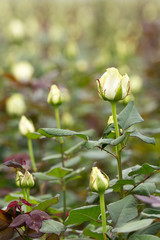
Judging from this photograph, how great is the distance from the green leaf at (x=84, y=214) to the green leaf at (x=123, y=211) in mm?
29

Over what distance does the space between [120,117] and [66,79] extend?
148 cm

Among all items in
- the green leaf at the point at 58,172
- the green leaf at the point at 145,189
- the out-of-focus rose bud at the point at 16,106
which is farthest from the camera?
the out-of-focus rose bud at the point at 16,106

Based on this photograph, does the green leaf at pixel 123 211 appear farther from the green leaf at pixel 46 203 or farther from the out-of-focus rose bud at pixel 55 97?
the out-of-focus rose bud at pixel 55 97

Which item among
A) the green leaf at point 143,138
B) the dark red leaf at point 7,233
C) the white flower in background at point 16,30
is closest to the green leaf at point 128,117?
the green leaf at point 143,138

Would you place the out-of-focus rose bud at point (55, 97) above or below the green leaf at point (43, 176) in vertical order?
above

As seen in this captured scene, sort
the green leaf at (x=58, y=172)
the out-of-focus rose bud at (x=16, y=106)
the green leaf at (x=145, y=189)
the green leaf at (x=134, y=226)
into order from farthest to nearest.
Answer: the out-of-focus rose bud at (x=16, y=106), the green leaf at (x=58, y=172), the green leaf at (x=145, y=189), the green leaf at (x=134, y=226)

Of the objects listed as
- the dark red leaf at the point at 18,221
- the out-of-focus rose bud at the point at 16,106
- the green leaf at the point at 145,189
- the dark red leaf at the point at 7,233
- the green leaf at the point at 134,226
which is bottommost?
the dark red leaf at the point at 7,233

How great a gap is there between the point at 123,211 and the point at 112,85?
0.19 m

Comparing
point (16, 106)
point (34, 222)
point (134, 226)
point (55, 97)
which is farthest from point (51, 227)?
point (16, 106)

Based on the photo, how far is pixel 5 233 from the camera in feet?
2.03

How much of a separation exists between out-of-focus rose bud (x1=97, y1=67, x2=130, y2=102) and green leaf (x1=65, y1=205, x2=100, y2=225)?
172 mm

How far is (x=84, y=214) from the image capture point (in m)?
0.62

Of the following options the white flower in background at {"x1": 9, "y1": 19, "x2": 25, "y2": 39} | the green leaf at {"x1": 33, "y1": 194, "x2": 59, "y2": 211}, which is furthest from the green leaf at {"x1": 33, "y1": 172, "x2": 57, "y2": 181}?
the white flower in background at {"x1": 9, "y1": 19, "x2": 25, "y2": 39}

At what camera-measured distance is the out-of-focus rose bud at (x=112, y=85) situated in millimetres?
622
